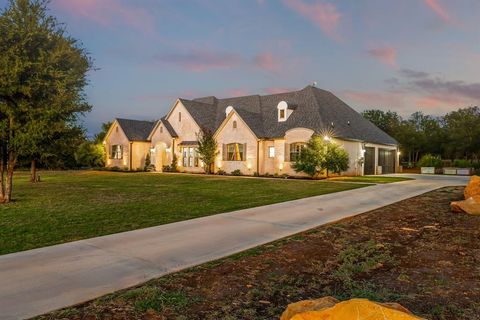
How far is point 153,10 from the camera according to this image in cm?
2111

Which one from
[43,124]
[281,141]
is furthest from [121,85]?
[43,124]

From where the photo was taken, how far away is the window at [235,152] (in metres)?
31.1

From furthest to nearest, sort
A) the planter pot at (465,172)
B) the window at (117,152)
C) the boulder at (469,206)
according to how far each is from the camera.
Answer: the window at (117,152) < the planter pot at (465,172) < the boulder at (469,206)

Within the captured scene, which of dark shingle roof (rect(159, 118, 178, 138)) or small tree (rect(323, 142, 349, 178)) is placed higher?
dark shingle roof (rect(159, 118, 178, 138))

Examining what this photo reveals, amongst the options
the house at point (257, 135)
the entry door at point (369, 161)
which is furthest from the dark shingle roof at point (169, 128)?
the entry door at point (369, 161)

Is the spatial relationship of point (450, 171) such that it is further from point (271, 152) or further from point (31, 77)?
point (31, 77)

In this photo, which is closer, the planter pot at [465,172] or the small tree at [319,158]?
the small tree at [319,158]

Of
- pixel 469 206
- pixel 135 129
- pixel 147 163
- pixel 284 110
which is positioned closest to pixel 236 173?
pixel 284 110

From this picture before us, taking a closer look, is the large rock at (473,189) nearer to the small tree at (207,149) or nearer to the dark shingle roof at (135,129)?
the small tree at (207,149)

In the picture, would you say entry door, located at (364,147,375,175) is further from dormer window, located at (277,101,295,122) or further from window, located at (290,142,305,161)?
dormer window, located at (277,101,295,122)

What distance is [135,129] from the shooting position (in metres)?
39.4

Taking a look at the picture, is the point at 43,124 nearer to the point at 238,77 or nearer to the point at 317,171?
the point at 317,171

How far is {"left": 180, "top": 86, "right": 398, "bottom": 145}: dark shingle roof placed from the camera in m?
29.5

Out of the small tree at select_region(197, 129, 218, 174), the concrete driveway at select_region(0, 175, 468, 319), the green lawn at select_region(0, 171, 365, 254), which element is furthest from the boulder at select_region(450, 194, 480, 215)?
the small tree at select_region(197, 129, 218, 174)
